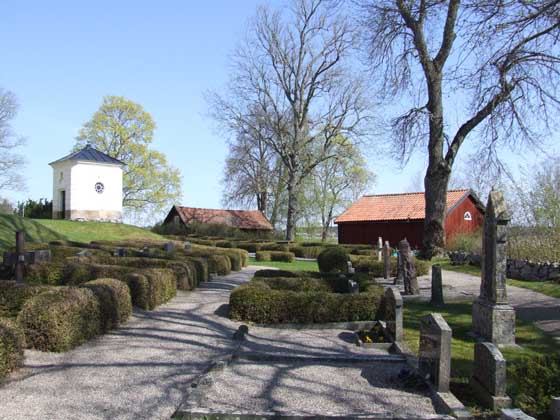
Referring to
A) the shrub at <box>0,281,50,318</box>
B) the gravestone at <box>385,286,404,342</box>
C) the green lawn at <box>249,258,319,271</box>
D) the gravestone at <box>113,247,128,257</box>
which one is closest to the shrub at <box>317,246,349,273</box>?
the green lawn at <box>249,258,319,271</box>

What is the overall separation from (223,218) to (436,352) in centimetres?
4469

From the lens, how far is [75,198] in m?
37.6

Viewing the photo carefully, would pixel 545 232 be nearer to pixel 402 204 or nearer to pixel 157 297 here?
pixel 157 297

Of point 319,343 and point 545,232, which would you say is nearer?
point 319,343

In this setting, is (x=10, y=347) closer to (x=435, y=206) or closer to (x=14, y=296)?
(x=14, y=296)

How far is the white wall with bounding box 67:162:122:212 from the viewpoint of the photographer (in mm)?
37531

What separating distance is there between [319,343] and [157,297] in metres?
4.29

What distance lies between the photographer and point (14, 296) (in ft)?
28.7

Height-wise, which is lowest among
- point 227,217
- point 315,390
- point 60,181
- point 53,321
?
point 315,390

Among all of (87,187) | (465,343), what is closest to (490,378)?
(465,343)

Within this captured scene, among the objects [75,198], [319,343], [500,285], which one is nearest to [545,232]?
[500,285]

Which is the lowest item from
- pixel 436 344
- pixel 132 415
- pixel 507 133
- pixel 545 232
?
pixel 132 415

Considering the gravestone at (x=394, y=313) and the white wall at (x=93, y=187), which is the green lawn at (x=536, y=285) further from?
the white wall at (x=93, y=187)

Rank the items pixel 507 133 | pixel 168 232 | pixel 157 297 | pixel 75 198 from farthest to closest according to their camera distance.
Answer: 1. pixel 168 232
2. pixel 75 198
3. pixel 507 133
4. pixel 157 297
